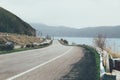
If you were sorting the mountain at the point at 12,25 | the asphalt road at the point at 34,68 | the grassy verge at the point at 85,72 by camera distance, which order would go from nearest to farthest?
1. the grassy verge at the point at 85,72
2. the asphalt road at the point at 34,68
3. the mountain at the point at 12,25

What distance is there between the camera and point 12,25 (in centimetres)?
17775

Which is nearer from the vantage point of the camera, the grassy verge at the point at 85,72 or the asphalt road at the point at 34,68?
the grassy verge at the point at 85,72

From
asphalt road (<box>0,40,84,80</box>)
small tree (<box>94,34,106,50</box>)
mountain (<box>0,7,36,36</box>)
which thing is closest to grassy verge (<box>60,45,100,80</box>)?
asphalt road (<box>0,40,84,80</box>)

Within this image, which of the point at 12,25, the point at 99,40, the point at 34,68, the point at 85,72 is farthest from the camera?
the point at 12,25

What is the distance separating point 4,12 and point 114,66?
16156 cm

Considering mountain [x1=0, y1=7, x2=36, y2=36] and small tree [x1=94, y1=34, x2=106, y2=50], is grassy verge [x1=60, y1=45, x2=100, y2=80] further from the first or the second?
mountain [x1=0, y1=7, x2=36, y2=36]

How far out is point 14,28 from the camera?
6973 inches

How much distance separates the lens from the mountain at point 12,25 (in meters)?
173

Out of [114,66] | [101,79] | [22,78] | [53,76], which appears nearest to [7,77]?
[22,78]

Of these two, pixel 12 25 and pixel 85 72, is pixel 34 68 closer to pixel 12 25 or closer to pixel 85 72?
pixel 85 72

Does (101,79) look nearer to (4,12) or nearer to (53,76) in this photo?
(53,76)

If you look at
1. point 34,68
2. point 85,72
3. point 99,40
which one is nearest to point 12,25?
point 99,40

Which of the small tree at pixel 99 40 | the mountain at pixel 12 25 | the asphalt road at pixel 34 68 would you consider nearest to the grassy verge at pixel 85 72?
the asphalt road at pixel 34 68

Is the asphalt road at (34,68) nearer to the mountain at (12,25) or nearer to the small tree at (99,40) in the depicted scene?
the small tree at (99,40)
